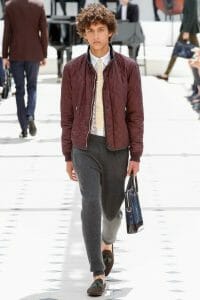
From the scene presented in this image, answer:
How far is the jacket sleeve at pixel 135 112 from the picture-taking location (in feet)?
17.4

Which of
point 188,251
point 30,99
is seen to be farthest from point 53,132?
point 188,251

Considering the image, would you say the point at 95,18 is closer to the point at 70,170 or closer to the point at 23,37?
the point at 70,170

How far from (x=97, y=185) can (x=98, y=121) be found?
0.99 feet

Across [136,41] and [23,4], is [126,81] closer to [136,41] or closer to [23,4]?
[23,4]

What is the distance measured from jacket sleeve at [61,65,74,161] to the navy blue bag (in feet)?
1.10

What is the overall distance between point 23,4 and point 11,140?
1482 mm

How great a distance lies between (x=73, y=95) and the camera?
5.30 m

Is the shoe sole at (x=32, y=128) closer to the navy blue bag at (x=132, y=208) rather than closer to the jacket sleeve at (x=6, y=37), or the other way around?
the jacket sleeve at (x=6, y=37)

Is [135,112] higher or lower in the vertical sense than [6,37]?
higher

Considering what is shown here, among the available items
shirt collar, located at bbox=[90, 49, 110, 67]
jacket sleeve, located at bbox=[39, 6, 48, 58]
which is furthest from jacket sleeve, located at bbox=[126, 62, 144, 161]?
jacket sleeve, located at bbox=[39, 6, 48, 58]

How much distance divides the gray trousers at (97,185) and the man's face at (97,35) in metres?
0.43

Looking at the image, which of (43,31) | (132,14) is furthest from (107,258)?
(132,14)

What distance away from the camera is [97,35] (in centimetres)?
515

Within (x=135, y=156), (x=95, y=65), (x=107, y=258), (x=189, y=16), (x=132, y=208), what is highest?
(x=95, y=65)
